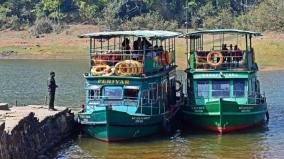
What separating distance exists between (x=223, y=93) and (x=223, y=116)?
1767mm

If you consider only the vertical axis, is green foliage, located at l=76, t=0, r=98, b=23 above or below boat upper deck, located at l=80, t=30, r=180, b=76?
above

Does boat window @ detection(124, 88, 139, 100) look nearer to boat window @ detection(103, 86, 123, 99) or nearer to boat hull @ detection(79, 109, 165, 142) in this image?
boat window @ detection(103, 86, 123, 99)

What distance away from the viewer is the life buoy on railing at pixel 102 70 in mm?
31828

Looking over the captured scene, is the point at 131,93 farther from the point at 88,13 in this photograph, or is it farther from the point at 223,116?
the point at 88,13

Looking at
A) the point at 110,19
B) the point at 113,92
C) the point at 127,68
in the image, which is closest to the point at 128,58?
the point at 127,68

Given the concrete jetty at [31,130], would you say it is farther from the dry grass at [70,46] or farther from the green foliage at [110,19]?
the green foliage at [110,19]

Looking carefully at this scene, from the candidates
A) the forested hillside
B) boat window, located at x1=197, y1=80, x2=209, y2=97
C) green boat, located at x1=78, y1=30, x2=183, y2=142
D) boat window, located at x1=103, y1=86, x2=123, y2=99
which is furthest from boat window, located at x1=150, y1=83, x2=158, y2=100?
the forested hillside

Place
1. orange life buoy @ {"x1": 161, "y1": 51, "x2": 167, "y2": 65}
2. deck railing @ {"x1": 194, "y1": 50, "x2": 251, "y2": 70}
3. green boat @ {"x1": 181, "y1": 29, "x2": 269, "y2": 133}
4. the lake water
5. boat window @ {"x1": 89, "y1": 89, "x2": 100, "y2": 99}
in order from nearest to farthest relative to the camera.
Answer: the lake water < boat window @ {"x1": 89, "y1": 89, "x2": 100, "y2": 99} < green boat @ {"x1": 181, "y1": 29, "x2": 269, "y2": 133} < deck railing @ {"x1": 194, "y1": 50, "x2": 251, "y2": 70} < orange life buoy @ {"x1": 161, "y1": 51, "x2": 167, "y2": 65}

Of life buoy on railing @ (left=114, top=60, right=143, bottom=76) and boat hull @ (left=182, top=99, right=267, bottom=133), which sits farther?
boat hull @ (left=182, top=99, right=267, bottom=133)

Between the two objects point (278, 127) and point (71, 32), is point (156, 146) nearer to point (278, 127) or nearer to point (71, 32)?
point (278, 127)

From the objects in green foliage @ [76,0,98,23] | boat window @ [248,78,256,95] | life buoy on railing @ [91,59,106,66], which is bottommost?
boat window @ [248,78,256,95]

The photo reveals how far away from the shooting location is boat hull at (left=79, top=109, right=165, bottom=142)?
29969 mm

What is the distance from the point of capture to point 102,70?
3212 centimetres

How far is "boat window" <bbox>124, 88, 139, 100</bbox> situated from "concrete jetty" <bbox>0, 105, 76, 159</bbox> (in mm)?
3077
